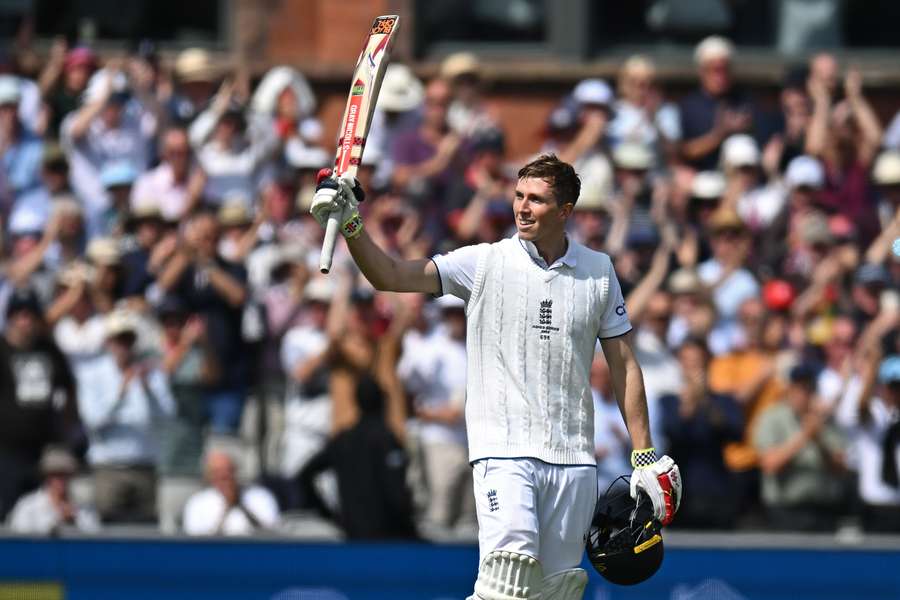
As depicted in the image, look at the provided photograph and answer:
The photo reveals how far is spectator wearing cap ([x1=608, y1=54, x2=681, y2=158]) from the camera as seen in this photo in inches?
561

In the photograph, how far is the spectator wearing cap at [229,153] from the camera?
1376cm

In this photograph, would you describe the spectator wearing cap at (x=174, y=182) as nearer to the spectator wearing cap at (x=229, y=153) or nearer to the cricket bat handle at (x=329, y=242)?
the spectator wearing cap at (x=229, y=153)

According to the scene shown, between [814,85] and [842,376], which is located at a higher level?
[814,85]

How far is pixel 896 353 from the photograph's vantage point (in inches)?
491

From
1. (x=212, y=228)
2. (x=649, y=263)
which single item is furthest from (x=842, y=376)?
(x=212, y=228)

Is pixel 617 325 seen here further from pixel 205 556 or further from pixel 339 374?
pixel 339 374

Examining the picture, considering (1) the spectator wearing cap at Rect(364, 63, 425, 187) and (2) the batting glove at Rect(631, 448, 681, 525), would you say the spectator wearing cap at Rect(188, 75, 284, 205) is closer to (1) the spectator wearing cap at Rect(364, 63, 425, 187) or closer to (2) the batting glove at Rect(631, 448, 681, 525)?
(1) the spectator wearing cap at Rect(364, 63, 425, 187)

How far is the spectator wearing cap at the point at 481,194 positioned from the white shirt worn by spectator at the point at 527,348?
17.4 feet

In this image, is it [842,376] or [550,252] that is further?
[842,376]

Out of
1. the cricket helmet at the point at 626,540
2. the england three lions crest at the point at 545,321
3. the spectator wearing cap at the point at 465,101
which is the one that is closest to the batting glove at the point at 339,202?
the england three lions crest at the point at 545,321

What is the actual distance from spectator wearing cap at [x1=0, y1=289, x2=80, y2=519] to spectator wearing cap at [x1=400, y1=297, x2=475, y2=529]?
7.47 feet

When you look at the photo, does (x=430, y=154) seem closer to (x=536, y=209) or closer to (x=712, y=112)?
(x=712, y=112)

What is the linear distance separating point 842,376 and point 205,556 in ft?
14.9

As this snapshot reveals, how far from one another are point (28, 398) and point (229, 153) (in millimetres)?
2660
